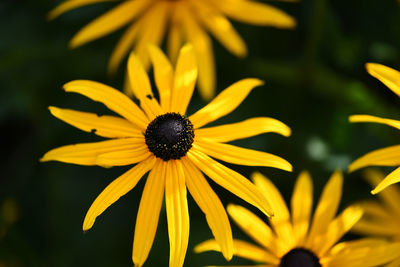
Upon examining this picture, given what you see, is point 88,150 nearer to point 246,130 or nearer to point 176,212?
point 176,212

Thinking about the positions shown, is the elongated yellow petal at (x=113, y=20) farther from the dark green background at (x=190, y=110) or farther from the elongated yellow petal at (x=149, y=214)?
the elongated yellow petal at (x=149, y=214)

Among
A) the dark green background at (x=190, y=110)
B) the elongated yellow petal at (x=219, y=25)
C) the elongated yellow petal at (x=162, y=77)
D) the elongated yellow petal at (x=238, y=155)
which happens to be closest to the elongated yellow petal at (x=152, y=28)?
the elongated yellow petal at (x=219, y=25)

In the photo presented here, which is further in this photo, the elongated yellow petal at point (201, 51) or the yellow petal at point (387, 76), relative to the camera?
the elongated yellow petal at point (201, 51)

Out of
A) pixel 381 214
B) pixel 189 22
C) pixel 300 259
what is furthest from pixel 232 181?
pixel 381 214

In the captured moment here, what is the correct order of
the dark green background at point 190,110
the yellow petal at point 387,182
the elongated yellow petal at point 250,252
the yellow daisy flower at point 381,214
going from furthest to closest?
1. the dark green background at point 190,110
2. the yellow daisy flower at point 381,214
3. the elongated yellow petal at point 250,252
4. the yellow petal at point 387,182

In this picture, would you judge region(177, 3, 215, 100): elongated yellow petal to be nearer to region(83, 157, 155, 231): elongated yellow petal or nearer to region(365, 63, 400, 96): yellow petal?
region(83, 157, 155, 231): elongated yellow petal

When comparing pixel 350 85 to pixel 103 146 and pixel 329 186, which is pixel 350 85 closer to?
pixel 329 186

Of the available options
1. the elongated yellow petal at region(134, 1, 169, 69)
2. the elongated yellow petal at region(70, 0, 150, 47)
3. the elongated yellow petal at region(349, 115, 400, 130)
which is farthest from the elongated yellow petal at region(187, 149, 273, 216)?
the elongated yellow petal at region(70, 0, 150, 47)
